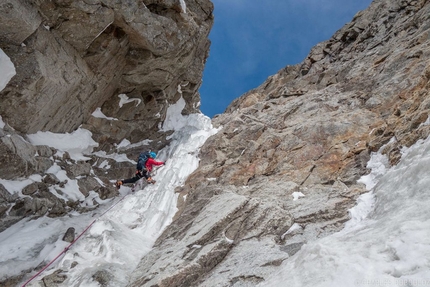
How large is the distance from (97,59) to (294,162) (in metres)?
9.48

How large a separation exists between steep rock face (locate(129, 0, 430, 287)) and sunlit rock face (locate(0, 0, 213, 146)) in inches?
190

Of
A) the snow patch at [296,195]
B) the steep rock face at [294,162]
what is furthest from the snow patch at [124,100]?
the snow patch at [296,195]

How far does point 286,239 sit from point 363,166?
148 inches

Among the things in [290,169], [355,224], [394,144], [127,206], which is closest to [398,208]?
[355,224]

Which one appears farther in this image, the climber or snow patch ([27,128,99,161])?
the climber

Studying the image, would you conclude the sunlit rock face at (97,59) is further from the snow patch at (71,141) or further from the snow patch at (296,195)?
the snow patch at (296,195)

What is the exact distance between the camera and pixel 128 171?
15.7m

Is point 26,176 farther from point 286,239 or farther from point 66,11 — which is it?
point 286,239

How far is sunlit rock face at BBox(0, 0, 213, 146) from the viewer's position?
10.9 metres

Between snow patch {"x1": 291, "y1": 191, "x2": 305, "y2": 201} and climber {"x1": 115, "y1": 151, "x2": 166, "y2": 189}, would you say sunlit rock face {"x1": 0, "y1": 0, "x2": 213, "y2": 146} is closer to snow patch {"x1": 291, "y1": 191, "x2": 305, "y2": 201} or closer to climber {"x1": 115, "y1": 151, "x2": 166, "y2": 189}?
climber {"x1": 115, "y1": 151, "x2": 166, "y2": 189}

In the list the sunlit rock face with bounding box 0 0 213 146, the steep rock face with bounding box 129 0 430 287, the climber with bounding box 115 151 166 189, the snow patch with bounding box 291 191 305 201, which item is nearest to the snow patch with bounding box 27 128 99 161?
the sunlit rock face with bounding box 0 0 213 146

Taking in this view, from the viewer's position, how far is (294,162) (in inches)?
438

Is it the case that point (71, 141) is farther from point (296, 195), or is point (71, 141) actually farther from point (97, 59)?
point (296, 195)

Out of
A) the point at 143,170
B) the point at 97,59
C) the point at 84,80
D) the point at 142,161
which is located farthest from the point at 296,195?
the point at 97,59
